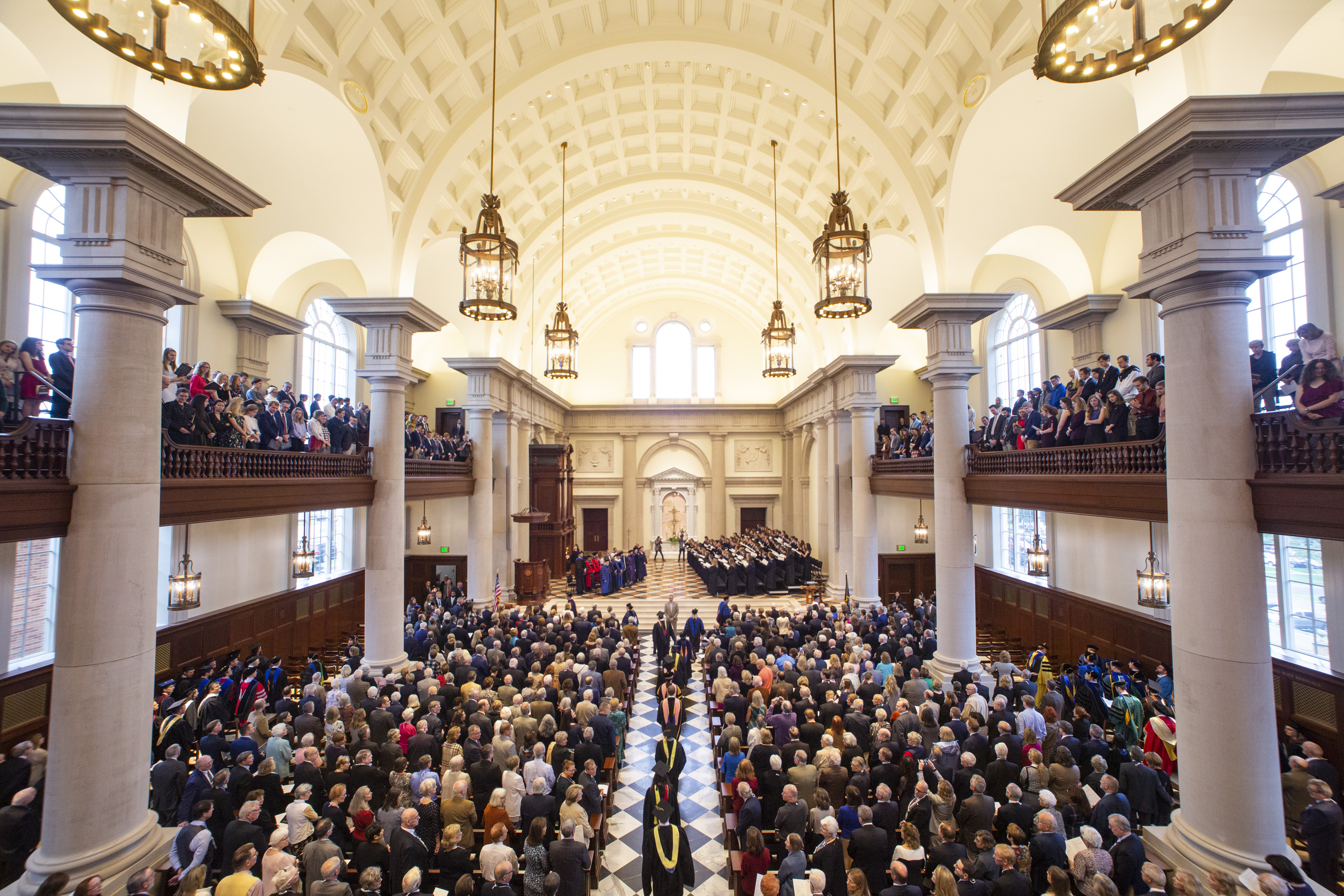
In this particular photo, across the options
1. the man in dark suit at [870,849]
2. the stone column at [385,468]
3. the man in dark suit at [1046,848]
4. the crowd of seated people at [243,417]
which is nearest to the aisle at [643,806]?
the man in dark suit at [870,849]

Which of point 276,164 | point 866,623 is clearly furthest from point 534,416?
point 866,623

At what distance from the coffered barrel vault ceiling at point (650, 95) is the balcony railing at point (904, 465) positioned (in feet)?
15.6

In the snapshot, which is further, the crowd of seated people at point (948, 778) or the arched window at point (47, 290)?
the arched window at point (47, 290)

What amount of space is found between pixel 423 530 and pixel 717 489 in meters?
16.9

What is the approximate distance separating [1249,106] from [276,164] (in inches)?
569

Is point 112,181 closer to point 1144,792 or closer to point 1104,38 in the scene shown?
point 1104,38

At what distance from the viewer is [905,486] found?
52.9 ft

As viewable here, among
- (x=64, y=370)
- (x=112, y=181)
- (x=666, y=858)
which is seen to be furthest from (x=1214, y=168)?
(x=64, y=370)

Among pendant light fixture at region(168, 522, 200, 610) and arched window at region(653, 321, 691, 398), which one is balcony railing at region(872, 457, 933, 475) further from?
arched window at region(653, 321, 691, 398)

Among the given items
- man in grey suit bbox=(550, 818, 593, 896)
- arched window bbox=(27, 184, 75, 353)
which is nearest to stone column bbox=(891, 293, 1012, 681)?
man in grey suit bbox=(550, 818, 593, 896)

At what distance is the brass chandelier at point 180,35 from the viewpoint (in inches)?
157

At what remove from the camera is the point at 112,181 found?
6.33 metres

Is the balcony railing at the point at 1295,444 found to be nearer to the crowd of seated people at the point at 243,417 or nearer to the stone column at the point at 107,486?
the stone column at the point at 107,486

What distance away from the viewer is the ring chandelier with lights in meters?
4.25
